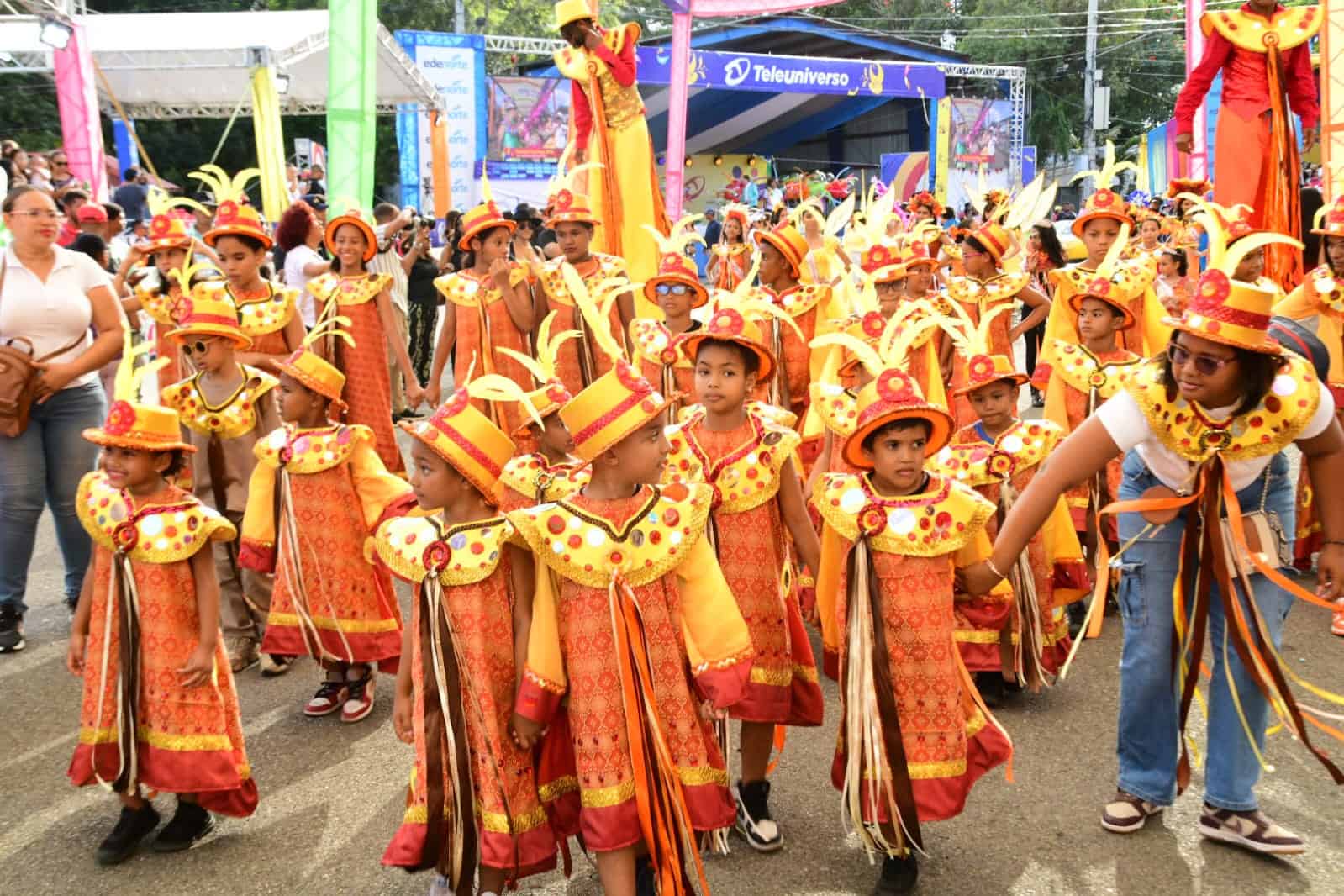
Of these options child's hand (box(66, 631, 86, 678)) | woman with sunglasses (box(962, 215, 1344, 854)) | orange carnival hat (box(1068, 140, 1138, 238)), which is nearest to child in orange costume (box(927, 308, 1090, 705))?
woman with sunglasses (box(962, 215, 1344, 854))

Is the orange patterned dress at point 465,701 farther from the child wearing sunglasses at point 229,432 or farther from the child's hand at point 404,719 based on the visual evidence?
the child wearing sunglasses at point 229,432

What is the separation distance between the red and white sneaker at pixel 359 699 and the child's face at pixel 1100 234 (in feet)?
15.6

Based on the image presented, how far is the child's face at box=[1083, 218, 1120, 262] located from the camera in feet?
22.1

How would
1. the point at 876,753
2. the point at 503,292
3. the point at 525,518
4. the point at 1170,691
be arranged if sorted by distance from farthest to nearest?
the point at 503,292, the point at 1170,691, the point at 876,753, the point at 525,518

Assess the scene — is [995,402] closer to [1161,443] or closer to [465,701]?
[1161,443]

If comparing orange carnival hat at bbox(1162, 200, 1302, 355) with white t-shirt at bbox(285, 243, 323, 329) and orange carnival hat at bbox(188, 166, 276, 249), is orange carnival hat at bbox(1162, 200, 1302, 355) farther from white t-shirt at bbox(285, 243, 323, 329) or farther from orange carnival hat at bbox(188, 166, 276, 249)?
white t-shirt at bbox(285, 243, 323, 329)

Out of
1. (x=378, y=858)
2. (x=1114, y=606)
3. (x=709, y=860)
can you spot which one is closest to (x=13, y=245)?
(x=378, y=858)

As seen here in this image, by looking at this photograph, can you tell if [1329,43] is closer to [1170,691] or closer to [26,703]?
[1170,691]

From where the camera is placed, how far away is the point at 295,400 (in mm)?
4660

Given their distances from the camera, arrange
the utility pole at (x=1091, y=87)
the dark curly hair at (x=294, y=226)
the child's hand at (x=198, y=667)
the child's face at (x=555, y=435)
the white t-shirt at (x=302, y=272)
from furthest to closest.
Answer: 1. the utility pole at (x=1091, y=87)
2. the dark curly hair at (x=294, y=226)
3. the white t-shirt at (x=302, y=272)
4. the child's face at (x=555, y=435)
5. the child's hand at (x=198, y=667)

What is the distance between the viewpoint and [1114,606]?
19.9 ft

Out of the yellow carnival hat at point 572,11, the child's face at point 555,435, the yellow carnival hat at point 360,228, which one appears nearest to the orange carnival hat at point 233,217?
the yellow carnival hat at point 360,228

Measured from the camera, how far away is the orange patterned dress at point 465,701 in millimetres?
3053

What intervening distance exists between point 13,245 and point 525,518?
3.77 meters
